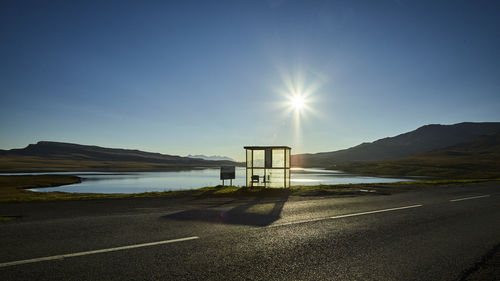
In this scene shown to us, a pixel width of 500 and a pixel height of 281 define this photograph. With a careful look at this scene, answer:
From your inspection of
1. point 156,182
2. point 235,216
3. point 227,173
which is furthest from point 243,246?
point 156,182

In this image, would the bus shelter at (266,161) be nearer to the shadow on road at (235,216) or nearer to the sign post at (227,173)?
the sign post at (227,173)

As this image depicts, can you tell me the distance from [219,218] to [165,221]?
1700 millimetres

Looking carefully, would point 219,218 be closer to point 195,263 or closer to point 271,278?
point 195,263

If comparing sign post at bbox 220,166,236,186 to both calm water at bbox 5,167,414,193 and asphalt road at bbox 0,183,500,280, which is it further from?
calm water at bbox 5,167,414,193

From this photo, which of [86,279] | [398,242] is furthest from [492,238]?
[86,279]

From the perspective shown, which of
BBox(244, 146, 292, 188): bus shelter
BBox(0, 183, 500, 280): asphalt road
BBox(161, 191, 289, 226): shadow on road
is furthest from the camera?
BBox(244, 146, 292, 188): bus shelter

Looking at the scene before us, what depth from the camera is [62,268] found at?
450 centimetres

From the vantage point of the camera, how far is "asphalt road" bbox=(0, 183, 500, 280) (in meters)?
4.47

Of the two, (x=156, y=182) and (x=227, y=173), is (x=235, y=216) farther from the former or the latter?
(x=156, y=182)

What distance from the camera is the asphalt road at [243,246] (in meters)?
4.47

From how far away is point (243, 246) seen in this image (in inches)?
230

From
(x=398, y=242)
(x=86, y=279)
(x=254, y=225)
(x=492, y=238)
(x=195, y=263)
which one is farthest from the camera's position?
(x=254, y=225)

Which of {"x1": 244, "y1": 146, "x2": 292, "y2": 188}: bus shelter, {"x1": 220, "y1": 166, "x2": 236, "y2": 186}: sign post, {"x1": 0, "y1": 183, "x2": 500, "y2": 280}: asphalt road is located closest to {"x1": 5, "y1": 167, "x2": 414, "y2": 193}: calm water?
{"x1": 220, "y1": 166, "x2": 236, "y2": 186}: sign post

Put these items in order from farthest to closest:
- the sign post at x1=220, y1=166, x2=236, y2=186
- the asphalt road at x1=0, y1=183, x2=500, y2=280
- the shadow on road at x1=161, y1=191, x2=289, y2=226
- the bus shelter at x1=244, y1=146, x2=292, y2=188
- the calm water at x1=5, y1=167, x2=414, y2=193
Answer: the calm water at x1=5, y1=167, x2=414, y2=193, the sign post at x1=220, y1=166, x2=236, y2=186, the bus shelter at x1=244, y1=146, x2=292, y2=188, the shadow on road at x1=161, y1=191, x2=289, y2=226, the asphalt road at x1=0, y1=183, x2=500, y2=280
